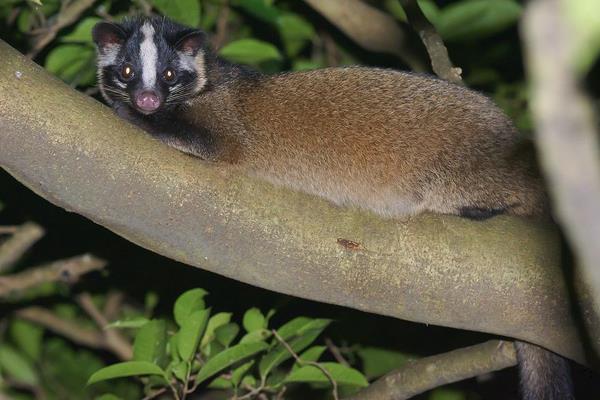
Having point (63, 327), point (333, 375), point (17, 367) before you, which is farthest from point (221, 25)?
point (333, 375)

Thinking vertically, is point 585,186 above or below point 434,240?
below

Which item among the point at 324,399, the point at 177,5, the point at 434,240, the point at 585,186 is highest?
the point at 177,5

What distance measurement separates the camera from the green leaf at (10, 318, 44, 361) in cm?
563

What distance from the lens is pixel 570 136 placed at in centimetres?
49

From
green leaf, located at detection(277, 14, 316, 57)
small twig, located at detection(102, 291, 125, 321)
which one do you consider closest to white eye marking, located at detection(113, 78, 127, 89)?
green leaf, located at detection(277, 14, 316, 57)

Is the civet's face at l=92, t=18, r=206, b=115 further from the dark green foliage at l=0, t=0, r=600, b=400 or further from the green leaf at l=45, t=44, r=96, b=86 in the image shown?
the green leaf at l=45, t=44, r=96, b=86

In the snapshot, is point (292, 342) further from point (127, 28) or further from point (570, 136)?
point (570, 136)

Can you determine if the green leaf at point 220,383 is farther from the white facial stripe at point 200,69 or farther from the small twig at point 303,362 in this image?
the white facial stripe at point 200,69

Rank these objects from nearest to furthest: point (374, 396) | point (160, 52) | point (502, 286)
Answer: point (502, 286) < point (374, 396) < point (160, 52)

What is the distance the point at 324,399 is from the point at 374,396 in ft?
5.88

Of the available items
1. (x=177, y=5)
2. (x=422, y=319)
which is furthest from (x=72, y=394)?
(x=422, y=319)

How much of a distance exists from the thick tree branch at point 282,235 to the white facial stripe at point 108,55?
142 centimetres

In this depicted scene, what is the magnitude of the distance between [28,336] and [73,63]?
213cm

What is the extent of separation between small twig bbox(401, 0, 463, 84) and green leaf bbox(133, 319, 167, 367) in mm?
1883
